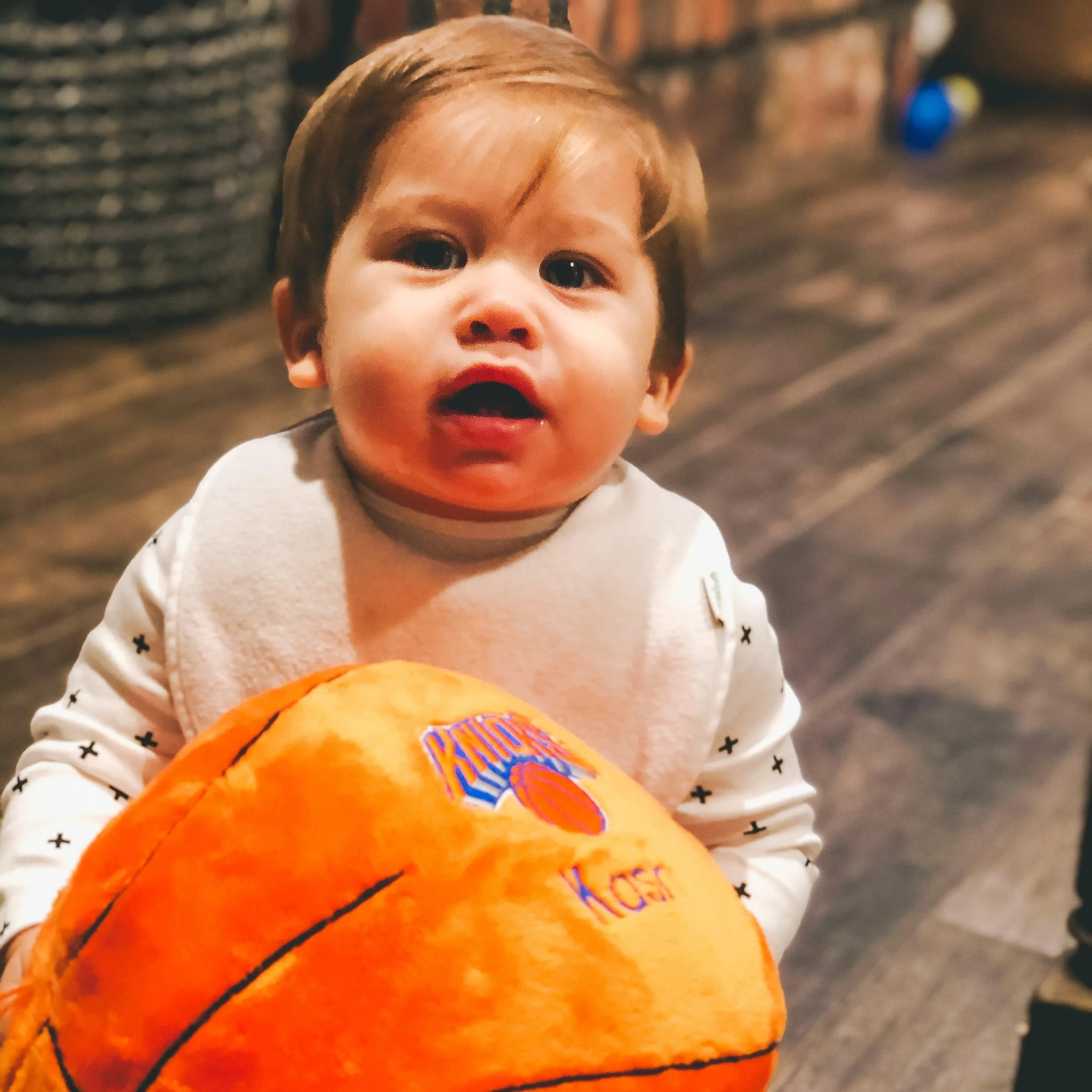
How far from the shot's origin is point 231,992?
440mm

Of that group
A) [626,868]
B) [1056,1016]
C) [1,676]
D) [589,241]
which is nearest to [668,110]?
[589,241]

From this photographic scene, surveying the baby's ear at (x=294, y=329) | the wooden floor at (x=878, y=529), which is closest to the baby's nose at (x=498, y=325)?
the baby's ear at (x=294, y=329)

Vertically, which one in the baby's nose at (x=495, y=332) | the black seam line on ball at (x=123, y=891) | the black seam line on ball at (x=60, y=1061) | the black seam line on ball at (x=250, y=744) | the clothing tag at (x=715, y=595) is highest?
the baby's nose at (x=495, y=332)

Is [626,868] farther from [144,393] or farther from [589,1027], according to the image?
[144,393]

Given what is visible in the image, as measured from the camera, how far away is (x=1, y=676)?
1221 millimetres

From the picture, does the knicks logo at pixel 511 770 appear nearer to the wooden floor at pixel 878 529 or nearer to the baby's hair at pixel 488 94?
the baby's hair at pixel 488 94

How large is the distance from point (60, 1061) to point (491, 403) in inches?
11.0

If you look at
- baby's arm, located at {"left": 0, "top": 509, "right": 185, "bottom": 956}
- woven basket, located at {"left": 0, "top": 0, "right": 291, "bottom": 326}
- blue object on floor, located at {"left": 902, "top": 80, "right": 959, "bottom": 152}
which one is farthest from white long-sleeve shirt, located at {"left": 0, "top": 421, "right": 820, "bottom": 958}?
blue object on floor, located at {"left": 902, "top": 80, "right": 959, "bottom": 152}

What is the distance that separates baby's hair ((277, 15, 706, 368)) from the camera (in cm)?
56

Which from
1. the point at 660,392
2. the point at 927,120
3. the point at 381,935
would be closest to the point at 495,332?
the point at 660,392

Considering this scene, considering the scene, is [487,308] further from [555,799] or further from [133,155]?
[133,155]

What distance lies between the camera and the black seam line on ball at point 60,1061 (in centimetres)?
45

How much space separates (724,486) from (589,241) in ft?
3.74

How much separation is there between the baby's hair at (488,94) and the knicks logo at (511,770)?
0.20 meters
